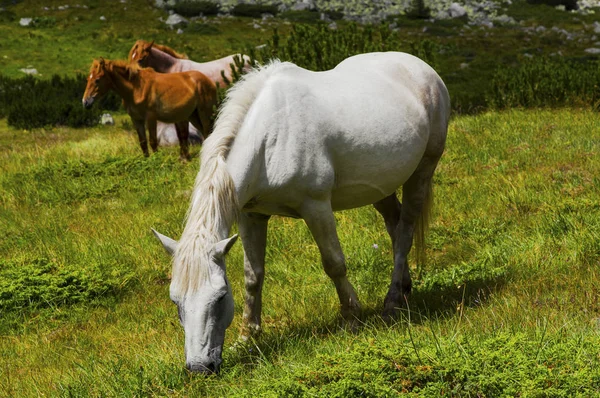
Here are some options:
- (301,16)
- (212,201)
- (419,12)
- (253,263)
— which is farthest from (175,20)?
(212,201)

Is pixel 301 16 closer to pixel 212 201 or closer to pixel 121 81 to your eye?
pixel 121 81

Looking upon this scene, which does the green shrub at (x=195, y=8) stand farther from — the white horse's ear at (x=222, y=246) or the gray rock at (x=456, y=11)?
the white horse's ear at (x=222, y=246)

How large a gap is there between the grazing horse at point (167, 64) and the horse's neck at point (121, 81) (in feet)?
8.18

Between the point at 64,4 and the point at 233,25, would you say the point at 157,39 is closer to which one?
the point at 233,25

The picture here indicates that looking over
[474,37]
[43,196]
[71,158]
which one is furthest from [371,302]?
[474,37]

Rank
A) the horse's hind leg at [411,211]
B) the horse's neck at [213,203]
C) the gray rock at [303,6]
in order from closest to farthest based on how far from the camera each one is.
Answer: the horse's neck at [213,203] < the horse's hind leg at [411,211] < the gray rock at [303,6]

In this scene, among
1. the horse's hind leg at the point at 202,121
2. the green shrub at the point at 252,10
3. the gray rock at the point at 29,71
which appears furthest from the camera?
the green shrub at the point at 252,10

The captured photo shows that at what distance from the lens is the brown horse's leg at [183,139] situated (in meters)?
11.8

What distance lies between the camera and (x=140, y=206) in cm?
898

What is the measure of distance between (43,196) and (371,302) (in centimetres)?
553

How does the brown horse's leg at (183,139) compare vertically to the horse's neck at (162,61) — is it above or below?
below

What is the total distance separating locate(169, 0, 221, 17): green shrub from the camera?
44.8m

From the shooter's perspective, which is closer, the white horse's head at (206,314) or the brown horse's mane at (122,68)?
the white horse's head at (206,314)

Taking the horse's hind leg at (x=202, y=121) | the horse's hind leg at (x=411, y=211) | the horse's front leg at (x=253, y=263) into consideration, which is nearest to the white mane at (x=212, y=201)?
the horse's front leg at (x=253, y=263)
